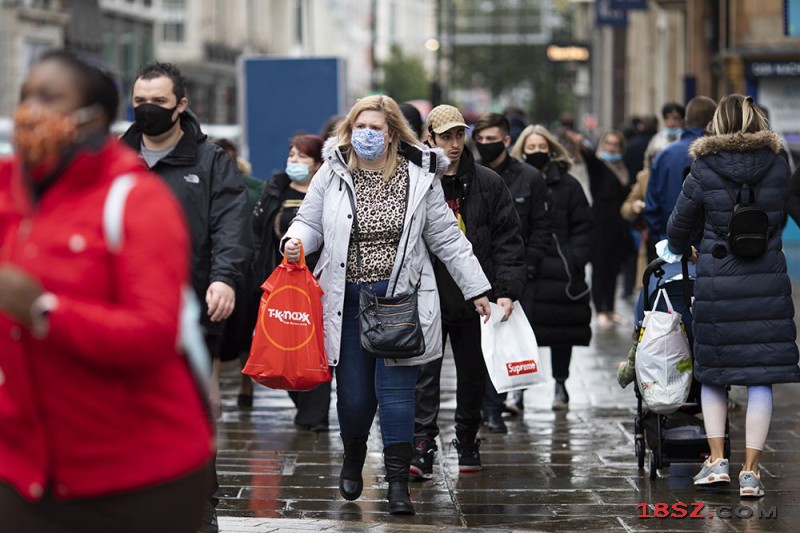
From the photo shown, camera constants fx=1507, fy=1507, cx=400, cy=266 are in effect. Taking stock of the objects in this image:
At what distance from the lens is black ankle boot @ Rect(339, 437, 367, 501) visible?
6785 mm

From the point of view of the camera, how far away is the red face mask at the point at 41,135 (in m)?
3.13

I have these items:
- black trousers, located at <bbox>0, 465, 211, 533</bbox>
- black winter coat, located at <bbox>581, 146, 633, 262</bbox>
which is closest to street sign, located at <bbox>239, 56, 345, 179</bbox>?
black winter coat, located at <bbox>581, 146, 633, 262</bbox>

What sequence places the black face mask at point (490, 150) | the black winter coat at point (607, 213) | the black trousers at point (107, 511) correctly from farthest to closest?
1. the black winter coat at point (607, 213)
2. the black face mask at point (490, 150)
3. the black trousers at point (107, 511)

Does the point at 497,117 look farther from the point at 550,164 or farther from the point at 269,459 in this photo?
the point at 269,459

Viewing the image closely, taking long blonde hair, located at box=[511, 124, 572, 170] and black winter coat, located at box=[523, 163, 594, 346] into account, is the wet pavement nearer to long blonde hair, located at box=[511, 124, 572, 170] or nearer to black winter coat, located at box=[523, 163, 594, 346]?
black winter coat, located at box=[523, 163, 594, 346]

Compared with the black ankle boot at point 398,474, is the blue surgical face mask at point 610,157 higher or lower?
higher

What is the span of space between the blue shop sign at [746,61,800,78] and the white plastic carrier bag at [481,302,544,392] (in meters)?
13.2

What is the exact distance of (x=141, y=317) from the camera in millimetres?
3123

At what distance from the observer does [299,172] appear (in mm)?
9422

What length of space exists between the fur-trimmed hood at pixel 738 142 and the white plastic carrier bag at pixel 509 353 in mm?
1257

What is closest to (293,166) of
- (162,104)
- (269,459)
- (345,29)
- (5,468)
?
(269,459)

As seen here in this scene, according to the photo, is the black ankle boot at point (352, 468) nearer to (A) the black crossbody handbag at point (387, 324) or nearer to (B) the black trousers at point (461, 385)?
(A) the black crossbody handbag at point (387, 324)

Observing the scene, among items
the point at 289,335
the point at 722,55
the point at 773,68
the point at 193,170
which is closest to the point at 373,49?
the point at 722,55

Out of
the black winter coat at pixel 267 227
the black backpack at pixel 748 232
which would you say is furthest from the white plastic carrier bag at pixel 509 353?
the black winter coat at pixel 267 227
